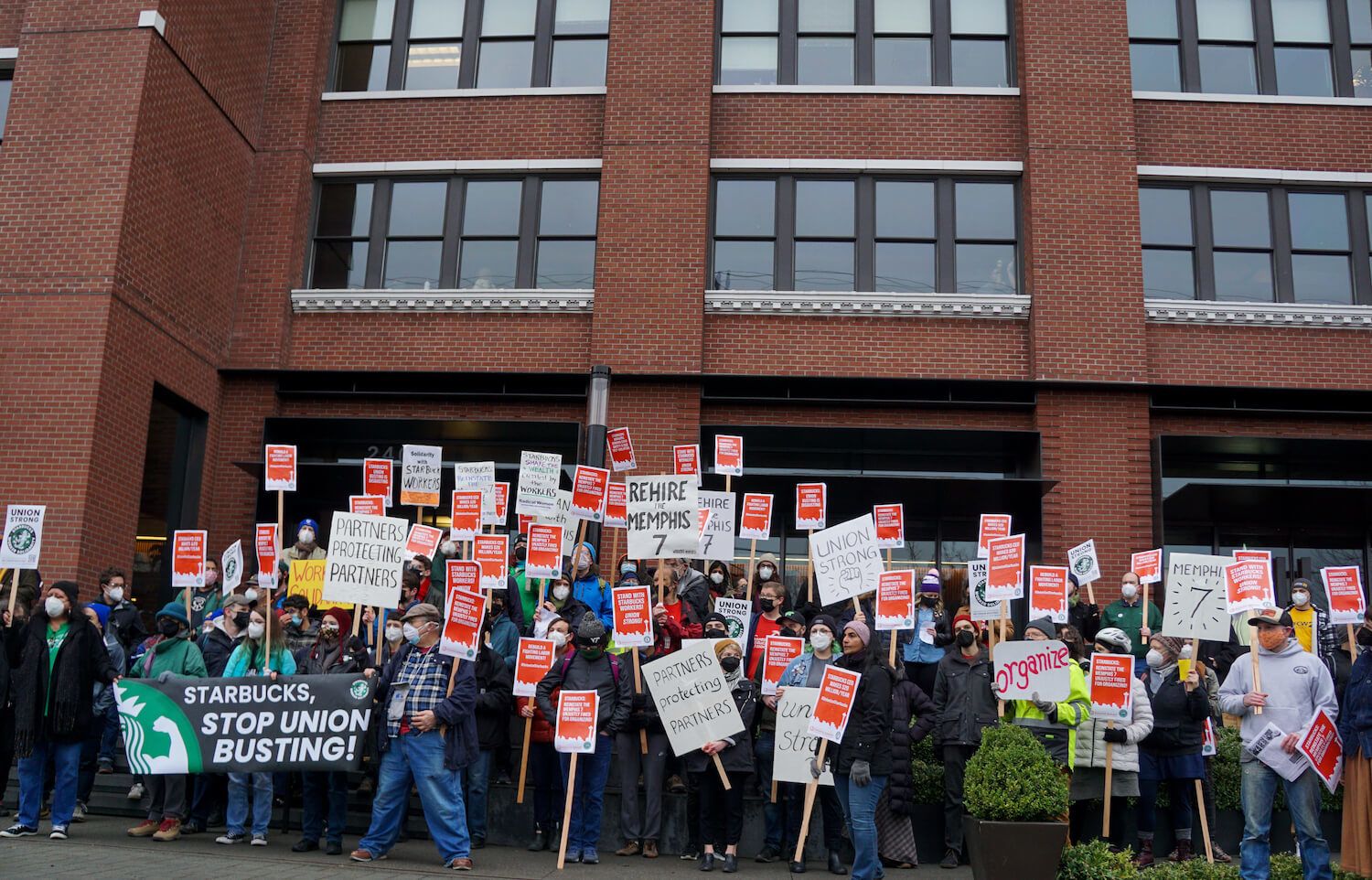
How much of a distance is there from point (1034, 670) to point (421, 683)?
5079mm

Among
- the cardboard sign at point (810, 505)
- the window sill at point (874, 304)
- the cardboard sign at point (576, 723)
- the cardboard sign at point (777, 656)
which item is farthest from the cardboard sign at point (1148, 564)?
the cardboard sign at point (576, 723)

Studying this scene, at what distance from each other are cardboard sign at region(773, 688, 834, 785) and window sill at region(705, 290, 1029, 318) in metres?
9.00

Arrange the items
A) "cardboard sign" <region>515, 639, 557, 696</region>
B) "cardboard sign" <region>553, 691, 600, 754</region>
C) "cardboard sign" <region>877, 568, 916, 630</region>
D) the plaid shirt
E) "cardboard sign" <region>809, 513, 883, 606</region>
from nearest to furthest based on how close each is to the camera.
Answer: the plaid shirt < "cardboard sign" <region>553, 691, 600, 754</region> < "cardboard sign" <region>515, 639, 557, 696</region> < "cardboard sign" <region>877, 568, 916, 630</region> < "cardboard sign" <region>809, 513, 883, 606</region>

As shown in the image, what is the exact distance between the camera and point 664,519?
1251 centimetres

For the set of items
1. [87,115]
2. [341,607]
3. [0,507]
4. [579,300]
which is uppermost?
[87,115]

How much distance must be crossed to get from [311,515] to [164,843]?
8.99 meters

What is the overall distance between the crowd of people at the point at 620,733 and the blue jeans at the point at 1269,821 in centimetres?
4

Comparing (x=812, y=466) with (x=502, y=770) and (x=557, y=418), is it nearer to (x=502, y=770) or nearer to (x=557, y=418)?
(x=557, y=418)

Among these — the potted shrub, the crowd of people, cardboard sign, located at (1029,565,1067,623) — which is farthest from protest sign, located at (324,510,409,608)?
cardboard sign, located at (1029,565,1067,623)

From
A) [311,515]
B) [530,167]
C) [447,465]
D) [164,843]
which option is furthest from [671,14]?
[164,843]

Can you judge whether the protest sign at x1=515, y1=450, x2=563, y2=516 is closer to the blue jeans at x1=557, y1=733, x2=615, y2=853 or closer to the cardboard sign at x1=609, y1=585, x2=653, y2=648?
the cardboard sign at x1=609, y1=585, x2=653, y2=648

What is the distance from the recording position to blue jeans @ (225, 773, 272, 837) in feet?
33.8

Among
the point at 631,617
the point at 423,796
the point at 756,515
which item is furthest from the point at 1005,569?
the point at 423,796

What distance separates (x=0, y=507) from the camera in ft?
50.0
